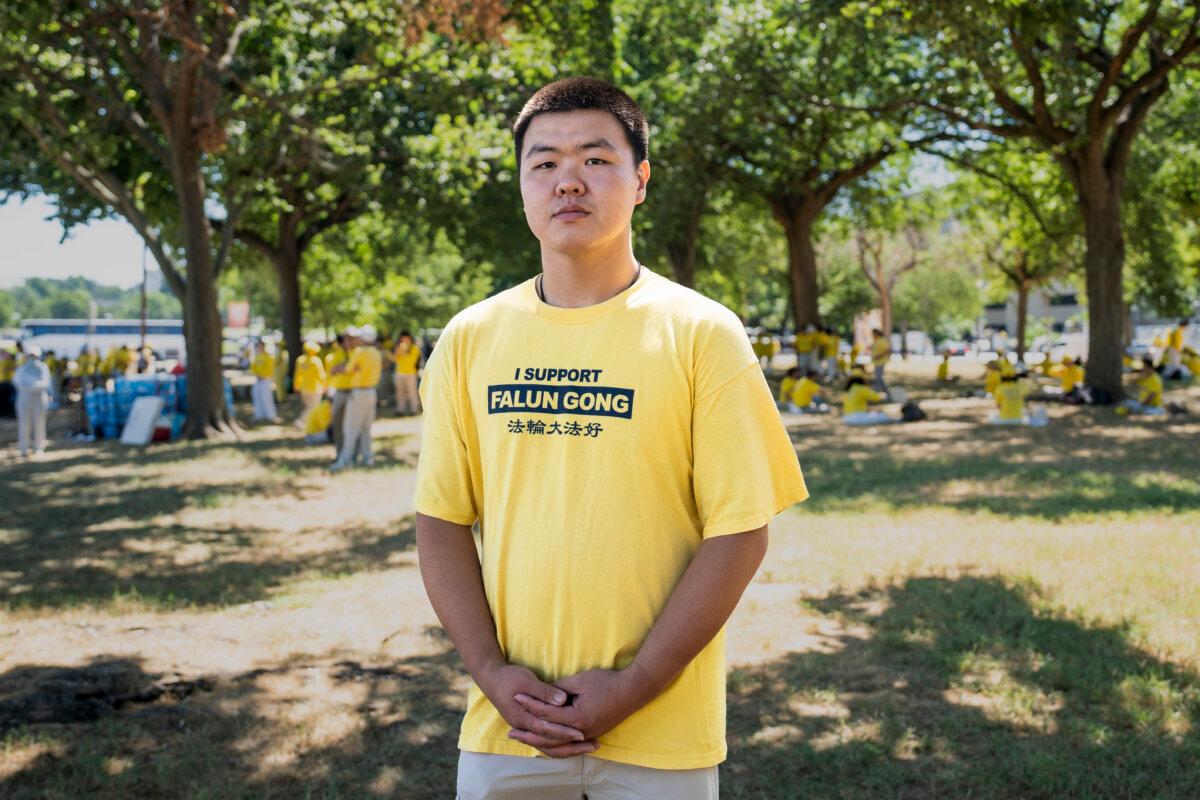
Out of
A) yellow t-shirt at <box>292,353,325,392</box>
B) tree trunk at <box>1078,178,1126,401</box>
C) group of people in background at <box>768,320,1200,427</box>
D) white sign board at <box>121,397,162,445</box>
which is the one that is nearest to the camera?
group of people in background at <box>768,320,1200,427</box>

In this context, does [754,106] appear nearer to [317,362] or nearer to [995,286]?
[317,362]

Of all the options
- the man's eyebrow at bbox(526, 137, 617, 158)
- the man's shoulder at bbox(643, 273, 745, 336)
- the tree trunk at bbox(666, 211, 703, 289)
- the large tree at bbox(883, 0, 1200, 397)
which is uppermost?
the large tree at bbox(883, 0, 1200, 397)

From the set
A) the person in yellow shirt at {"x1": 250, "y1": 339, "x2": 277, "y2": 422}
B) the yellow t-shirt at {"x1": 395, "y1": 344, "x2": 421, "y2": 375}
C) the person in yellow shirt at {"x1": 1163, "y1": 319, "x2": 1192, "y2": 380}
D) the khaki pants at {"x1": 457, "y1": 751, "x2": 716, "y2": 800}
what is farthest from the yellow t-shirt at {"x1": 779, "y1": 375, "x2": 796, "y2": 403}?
the khaki pants at {"x1": 457, "y1": 751, "x2": 716, "y2": 800}

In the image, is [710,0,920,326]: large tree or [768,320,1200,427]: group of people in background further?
[710,0,920,326]: large tree

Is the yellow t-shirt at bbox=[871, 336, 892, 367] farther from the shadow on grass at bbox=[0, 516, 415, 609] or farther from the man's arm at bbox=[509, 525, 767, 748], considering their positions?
the man's arm at bbox=[509, 525, 767, 748]

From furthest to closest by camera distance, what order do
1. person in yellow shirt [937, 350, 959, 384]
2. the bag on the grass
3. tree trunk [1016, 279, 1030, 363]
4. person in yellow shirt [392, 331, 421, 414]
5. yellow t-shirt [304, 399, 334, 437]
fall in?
1. tree trunk [1016, 279, 1030, 363]
2. person in yellow shirt [937, 350, 959, 384]
3. person in yellow shirt [392, 331, 421, 414]
4. the bag on the grass
5. yellow t-shirt [304, 399, 334, 437]

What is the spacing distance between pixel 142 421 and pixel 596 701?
1909 centimetres

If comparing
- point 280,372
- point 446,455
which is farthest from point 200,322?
point 446,455

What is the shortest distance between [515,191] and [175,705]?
66.2ft

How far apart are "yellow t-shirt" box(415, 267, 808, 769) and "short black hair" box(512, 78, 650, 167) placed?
318 mm

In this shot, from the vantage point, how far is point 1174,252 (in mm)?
40312

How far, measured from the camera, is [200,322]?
63.1ft

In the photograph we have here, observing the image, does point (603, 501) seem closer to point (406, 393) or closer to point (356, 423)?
point (356, 423)

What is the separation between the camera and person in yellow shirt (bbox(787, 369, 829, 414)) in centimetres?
2270
